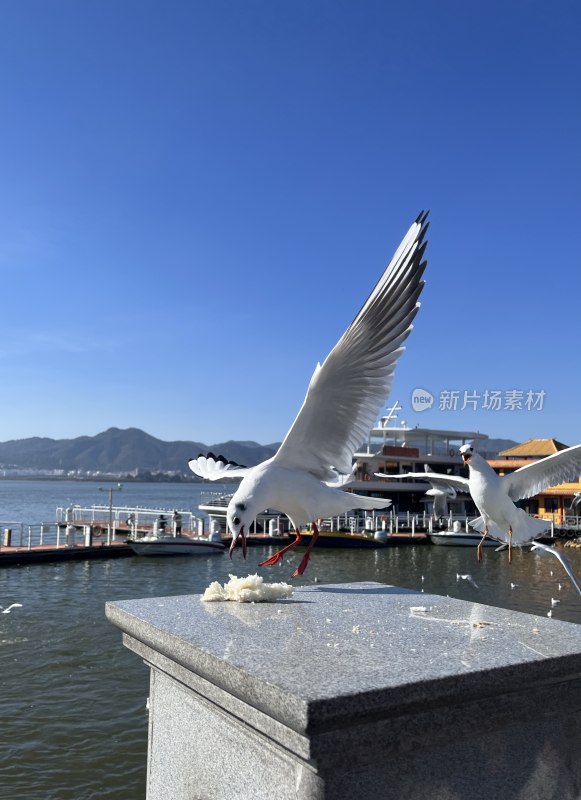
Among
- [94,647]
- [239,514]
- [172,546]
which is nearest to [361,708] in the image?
[239,514]

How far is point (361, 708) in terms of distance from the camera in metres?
2.18

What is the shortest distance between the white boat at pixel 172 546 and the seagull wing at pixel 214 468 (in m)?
20.0

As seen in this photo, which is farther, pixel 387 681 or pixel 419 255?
pixel 419 255

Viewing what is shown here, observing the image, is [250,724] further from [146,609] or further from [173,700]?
[146,609]

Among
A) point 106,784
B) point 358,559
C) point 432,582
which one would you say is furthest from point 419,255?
point 358,559

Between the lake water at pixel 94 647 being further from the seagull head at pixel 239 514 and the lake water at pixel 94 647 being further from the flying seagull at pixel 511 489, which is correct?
the flying seagull at pixel 511 489

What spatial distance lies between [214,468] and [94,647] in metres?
6.79

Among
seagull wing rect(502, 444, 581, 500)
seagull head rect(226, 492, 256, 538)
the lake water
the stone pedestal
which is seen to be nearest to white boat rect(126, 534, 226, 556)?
the lake water

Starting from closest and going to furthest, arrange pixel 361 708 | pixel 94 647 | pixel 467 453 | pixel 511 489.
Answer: pixel 361 708, pixel 467 453, pixel 511 489, pixel 94 647

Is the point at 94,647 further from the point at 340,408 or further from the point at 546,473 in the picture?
the point at 340,408

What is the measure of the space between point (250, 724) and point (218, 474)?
→ 160 inches

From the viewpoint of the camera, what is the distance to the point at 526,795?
2.63 metres

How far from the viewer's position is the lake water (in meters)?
7.24

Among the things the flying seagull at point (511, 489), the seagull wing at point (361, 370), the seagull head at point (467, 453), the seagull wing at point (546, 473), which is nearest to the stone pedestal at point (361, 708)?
the seagull wing at point (361, 370)
